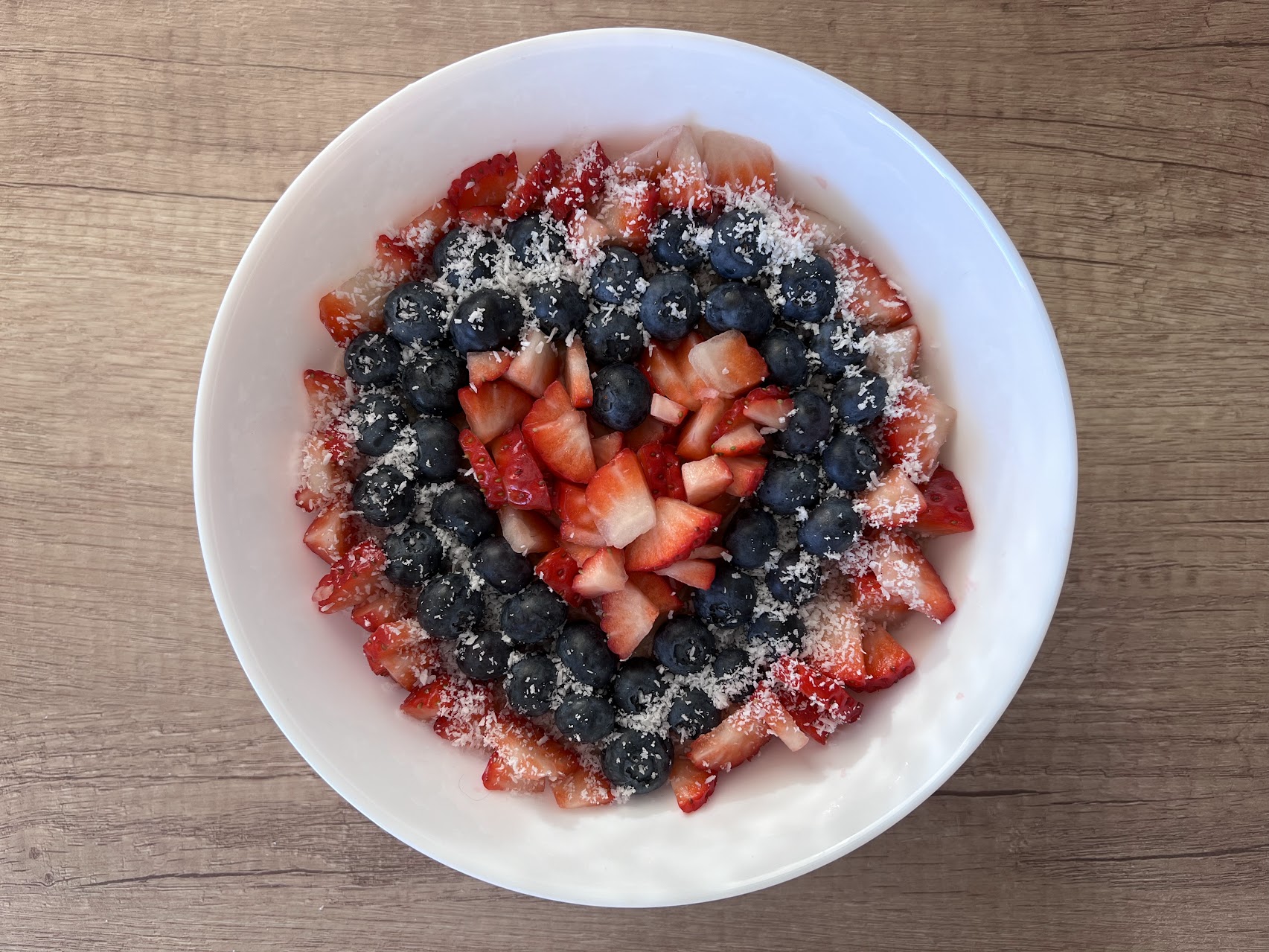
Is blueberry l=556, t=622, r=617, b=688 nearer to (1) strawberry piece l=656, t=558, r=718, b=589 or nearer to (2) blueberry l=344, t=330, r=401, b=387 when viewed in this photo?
(1) strawberry piece l=656, t=558, r=718, b=589

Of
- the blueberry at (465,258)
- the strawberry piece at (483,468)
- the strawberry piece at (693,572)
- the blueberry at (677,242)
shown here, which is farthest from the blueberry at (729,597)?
the blueberry at (465,258)

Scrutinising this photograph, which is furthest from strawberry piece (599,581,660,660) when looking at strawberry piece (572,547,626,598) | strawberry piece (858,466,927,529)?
strawberry piece (858,466,927,529)

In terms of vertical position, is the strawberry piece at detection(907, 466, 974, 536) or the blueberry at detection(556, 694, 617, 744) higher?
the strawberry piece at detection(907, 466, 974, 536)

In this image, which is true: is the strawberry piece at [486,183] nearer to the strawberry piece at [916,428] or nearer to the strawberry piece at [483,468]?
the strawberry piece at [483,468]

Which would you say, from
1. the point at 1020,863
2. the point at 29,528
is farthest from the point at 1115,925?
the point at 29,528

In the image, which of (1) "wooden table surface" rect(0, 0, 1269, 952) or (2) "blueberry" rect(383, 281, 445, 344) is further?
(1) "wooden table surface" rect(0, 0, 1269, 952)

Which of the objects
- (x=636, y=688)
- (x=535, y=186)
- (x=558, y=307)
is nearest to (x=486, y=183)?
(x=535, y=186)
